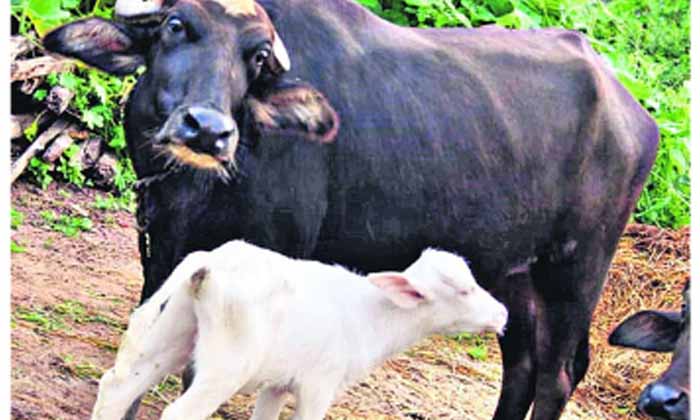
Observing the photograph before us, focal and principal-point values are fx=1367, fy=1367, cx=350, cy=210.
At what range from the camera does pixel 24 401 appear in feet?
12.9

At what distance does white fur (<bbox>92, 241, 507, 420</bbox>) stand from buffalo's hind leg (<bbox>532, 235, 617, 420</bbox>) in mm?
1243

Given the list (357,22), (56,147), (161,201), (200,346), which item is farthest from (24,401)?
(56,147)

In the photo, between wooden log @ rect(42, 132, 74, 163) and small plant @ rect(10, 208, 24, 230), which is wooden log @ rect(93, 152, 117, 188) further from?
small plant @ rect(10, 208, 24, 230)

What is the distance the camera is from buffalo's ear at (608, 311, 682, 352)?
3.68m

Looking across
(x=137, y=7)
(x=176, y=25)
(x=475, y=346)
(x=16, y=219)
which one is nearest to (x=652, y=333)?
(x=176, y=25)

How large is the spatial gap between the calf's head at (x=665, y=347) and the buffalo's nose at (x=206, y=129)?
1155mm

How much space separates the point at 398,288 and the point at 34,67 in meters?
2.55

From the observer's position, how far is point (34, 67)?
5340 millimetres

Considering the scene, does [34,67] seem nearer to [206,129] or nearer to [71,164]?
[71,164]

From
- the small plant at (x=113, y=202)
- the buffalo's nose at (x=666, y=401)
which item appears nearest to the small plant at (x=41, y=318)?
the small plant at (x=113, y=202)

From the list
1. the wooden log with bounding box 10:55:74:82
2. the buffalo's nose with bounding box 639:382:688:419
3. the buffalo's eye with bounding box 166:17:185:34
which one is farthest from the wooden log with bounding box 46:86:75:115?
the buffalo's nose with bounding box 639:382:688:419

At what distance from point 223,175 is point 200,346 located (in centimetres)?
64

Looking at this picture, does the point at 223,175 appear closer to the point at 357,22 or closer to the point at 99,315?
the point at 357,22

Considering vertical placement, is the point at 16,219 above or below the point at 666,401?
below
